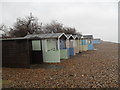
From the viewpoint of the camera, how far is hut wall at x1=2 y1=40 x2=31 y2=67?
902 cm

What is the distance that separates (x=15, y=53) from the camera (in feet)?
30.8

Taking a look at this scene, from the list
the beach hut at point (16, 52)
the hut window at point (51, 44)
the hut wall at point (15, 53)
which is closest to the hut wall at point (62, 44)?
the hut window at point (51, 44)

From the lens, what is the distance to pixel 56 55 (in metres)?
11.2

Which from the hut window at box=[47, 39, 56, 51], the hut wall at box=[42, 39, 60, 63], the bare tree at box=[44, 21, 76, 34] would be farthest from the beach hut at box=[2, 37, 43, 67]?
the bare tree at box=[44, 21, 76, 34]

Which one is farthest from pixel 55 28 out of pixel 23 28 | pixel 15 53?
pixel 15 53

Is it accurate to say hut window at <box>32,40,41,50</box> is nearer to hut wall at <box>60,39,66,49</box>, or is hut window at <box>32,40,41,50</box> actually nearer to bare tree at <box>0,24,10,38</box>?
hut wall at <box>60,39,66,49</box>

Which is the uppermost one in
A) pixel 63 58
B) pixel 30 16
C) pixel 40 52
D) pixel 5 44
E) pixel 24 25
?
pixel 30 16

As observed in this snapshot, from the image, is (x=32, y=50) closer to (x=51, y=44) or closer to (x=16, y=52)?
(x=51, y=44)

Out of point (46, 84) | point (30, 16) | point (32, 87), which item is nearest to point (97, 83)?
point (46, 84)

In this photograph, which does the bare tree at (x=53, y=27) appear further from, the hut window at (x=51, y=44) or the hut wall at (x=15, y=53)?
the hut wall at (x=15, y=53)

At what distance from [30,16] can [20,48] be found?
2614 cm

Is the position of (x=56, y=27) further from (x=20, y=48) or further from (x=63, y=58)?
(x=20, y=48)

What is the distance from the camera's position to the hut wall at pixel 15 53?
9016 mm

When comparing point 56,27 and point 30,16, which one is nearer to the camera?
point 30,16
